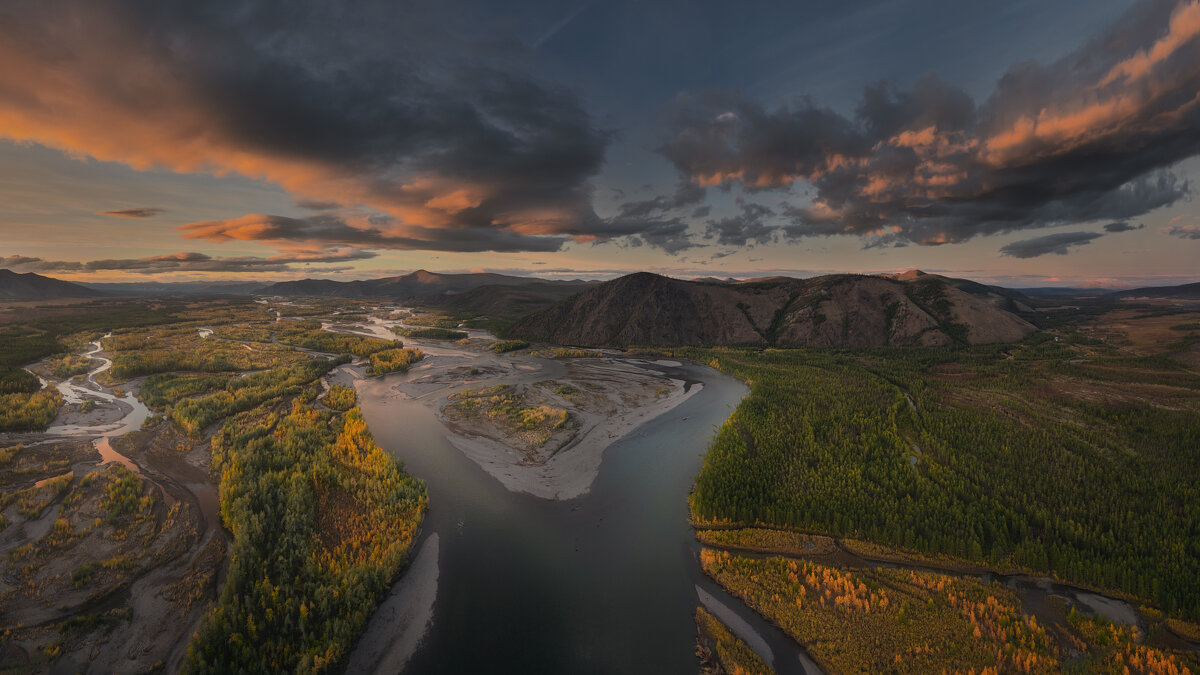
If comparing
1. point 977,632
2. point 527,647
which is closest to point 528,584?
point 527,647

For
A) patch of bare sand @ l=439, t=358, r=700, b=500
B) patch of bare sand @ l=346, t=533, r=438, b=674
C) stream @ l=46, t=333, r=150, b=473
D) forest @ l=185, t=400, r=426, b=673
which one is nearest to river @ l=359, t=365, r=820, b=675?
patch of bare sand @ l=346, t=533, r=438, b=674

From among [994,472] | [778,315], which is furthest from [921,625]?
[778,315]

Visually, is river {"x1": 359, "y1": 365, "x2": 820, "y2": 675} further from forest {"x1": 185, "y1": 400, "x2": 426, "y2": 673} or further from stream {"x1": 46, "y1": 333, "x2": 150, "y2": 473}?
stream {"x1": 46, "y1": 333, "x2": 150, "y2": 473}

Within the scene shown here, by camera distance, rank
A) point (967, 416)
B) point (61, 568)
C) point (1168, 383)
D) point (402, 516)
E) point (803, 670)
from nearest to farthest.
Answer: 1. point (803, 670)
2. point (61, 568)
3. point (402, 516)
4. point (967, 416)
5. point (1168, 383)

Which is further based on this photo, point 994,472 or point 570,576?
point 994,472

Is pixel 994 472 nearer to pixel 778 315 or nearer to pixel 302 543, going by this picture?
pixel 302 543

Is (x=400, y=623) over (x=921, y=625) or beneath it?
beneath

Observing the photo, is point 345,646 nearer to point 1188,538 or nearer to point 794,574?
point 794,574
